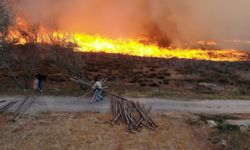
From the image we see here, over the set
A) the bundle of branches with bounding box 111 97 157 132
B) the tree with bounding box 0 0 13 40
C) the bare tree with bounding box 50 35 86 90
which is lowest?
the bundle of branches with bounding box 111 97 157 132

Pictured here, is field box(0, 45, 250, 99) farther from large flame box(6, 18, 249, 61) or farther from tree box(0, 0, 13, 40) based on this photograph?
tree box(0, 0, 13, 40)

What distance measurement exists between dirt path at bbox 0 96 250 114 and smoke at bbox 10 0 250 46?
28.0 metres

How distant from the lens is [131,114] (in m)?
25.6

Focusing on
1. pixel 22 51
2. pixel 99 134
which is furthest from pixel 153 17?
pixel 99 134

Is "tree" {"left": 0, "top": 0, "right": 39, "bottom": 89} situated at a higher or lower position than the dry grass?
higher

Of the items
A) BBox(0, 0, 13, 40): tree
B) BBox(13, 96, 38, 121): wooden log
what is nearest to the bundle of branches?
BBox(13, 96, 38, 121): wooden log

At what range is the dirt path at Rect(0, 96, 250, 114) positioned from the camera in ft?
88.6

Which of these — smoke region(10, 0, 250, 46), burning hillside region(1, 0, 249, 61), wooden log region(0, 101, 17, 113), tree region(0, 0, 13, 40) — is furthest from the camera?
smoke region(10, 0, 250, 46)

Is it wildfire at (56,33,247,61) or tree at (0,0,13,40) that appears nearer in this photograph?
tree at (0,0,13,40)

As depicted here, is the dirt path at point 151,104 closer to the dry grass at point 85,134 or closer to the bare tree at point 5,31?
the dry grass at point 85,134

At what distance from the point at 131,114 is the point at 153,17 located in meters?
54.3

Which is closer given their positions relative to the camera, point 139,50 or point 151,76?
point 151,76

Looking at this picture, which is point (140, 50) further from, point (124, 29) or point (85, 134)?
point (85, 134)

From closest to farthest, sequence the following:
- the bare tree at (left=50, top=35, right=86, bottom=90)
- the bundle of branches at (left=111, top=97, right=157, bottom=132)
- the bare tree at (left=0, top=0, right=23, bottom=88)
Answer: the bundle of branches at (left=111, top=97, right=157, bottom=132)
the bare tree at (left=0, top=0, right=23, bottom=88)
the bare tree at (left=50, top=35, right=86, bottom=90)
